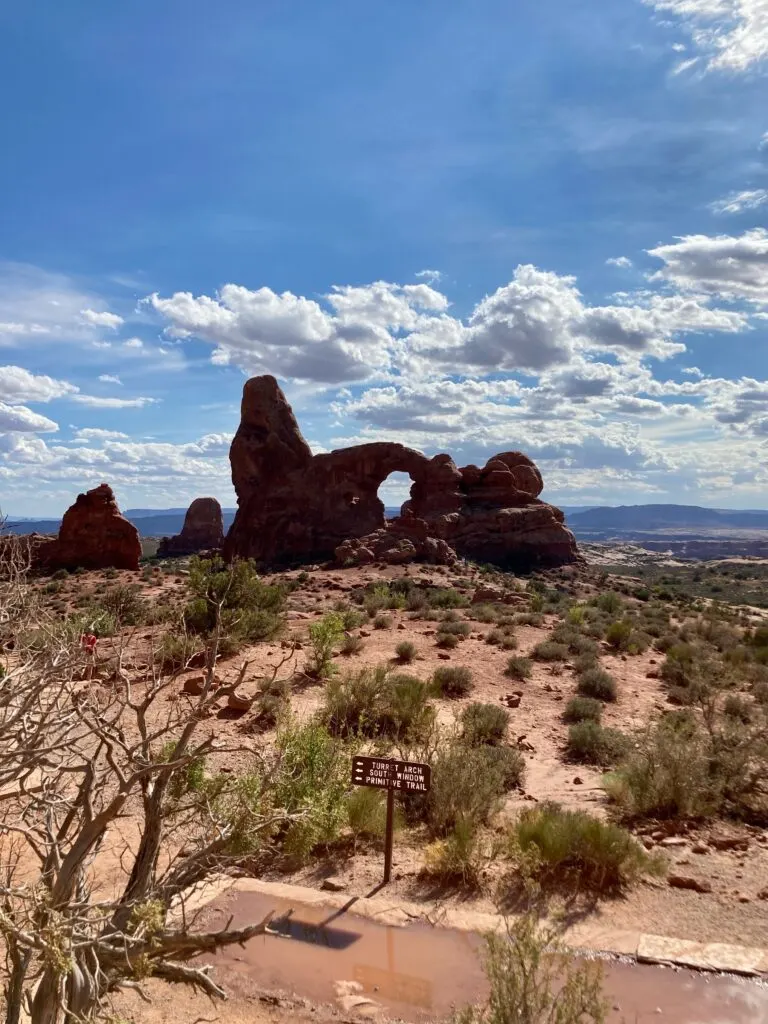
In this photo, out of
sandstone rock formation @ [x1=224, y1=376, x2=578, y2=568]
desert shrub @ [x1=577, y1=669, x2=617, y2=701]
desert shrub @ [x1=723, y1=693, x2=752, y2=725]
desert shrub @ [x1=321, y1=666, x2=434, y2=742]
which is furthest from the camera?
sandstone rock formation @ [x1=224, y1=376, x2=578, y2=568]

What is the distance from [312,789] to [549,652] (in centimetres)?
1059

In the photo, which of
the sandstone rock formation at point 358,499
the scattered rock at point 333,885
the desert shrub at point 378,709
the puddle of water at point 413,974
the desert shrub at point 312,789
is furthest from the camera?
the sandstone rock formation at point 358,499

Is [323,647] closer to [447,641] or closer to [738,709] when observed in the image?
[447,641]

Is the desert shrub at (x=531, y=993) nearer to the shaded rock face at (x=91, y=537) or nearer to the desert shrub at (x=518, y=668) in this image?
the desert shrub at (x=518, y=668)

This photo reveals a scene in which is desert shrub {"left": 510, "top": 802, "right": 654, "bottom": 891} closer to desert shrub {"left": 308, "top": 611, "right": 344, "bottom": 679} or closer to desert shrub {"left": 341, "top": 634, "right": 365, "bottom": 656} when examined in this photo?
desert shrub {"left": 308, "top": 611, "right": 344, "bottom": 679}

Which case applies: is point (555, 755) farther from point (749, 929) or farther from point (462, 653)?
point (462, 653)

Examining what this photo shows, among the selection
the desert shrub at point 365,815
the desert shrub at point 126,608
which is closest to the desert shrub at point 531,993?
the desert shrub at point 365,815

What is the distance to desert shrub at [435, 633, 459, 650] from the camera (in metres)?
17.2

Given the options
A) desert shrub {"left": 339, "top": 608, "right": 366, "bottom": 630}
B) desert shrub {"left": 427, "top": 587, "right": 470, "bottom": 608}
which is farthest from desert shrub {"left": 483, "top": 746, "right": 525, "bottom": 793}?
desert shrub {"left": 427, "top": 587, "right": 470, "bottom": 608}

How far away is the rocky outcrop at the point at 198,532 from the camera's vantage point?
71812mm

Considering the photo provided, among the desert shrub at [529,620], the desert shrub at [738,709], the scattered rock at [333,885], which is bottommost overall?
the scattered rock at [333,885]

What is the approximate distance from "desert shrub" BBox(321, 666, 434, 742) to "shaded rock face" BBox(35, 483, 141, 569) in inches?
1236

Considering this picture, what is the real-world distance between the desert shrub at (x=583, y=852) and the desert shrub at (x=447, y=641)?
10346 millimetres

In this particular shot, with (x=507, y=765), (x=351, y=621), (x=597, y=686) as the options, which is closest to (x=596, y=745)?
(x=507, y=765)
